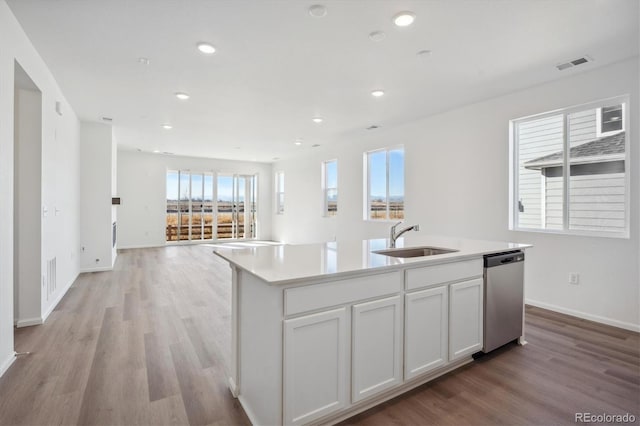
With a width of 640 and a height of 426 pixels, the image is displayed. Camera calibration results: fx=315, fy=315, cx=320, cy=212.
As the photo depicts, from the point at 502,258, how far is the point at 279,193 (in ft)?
27.9

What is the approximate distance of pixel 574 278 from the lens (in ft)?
11.6

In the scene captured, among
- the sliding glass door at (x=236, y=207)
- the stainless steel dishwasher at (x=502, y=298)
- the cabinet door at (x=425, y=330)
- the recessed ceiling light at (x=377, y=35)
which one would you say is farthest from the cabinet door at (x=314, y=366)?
the sliding glass door at (x=236, y=207)

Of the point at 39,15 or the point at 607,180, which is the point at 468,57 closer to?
the point at 607,180

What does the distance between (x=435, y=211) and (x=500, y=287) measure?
2.63 meters

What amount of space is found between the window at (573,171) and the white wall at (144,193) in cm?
844

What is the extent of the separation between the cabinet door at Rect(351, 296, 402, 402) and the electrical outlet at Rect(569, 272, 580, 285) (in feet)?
9.30

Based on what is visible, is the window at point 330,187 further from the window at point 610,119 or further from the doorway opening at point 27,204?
the doorway opening at point 27,204

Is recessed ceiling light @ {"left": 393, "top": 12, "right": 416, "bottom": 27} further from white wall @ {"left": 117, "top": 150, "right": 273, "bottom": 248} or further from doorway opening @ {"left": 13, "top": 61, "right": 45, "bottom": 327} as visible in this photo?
white wall @ {"left": 117, "top": 150, "right": 273, "bottom": 248}

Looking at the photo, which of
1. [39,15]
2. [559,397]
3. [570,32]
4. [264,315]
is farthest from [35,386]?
[570,32]

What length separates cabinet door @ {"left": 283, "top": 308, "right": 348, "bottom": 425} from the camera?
1.54 m

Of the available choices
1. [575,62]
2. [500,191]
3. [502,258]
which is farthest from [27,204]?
[575,62]

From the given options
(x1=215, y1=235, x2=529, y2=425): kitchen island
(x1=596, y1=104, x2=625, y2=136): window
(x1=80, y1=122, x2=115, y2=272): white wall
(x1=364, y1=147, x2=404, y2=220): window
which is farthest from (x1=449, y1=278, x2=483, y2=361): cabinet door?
(x1=80, y1=122, x2=115, y2=272): white wall

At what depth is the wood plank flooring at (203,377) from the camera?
1.83 meters

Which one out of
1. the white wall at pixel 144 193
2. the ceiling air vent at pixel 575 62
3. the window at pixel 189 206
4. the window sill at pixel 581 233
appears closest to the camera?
the ceiling air vent at pixel 575 62
